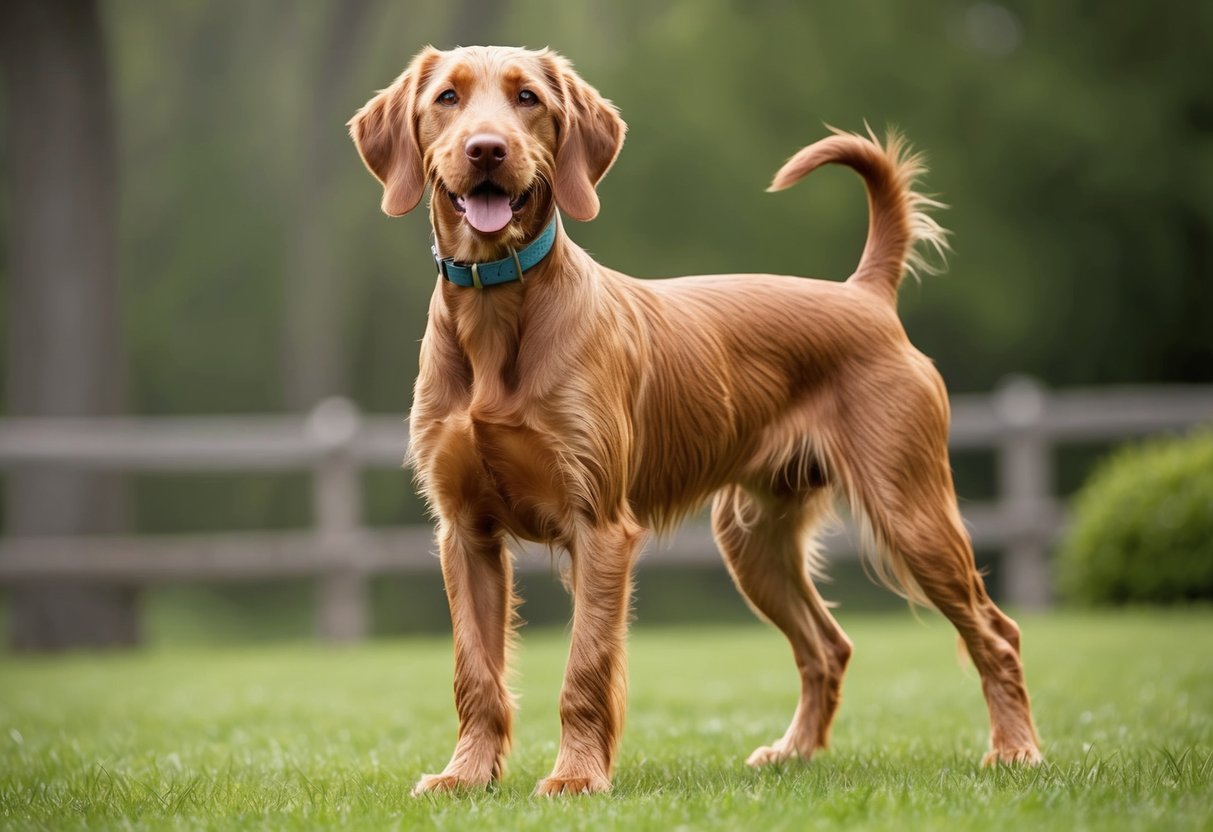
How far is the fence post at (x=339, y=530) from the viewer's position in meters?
11.4

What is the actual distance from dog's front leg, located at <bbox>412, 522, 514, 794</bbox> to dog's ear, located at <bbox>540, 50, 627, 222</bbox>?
3.34 feet

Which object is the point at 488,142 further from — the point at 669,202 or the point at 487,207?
the point at 669,202

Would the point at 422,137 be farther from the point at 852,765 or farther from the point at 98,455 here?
the point at 98,455

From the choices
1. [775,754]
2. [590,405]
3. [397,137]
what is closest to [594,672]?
[590,405]

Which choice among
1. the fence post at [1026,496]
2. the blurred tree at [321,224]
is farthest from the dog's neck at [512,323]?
the blurred tree at [321,224]

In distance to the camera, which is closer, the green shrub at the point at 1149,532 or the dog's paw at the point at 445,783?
the dog's paw at the point at 445,783

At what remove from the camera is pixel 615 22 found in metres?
19.3

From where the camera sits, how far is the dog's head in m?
3.88

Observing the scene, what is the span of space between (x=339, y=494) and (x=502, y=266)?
764 centimetres

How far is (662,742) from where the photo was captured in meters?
5.41

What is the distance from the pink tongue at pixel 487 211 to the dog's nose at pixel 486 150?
11 centimetres

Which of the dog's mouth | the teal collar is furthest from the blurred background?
the dog's mouth

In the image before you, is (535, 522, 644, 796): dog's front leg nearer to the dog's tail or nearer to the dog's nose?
the dog's nose

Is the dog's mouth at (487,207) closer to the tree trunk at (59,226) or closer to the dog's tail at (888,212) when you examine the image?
the dog's tail at (888,212)
